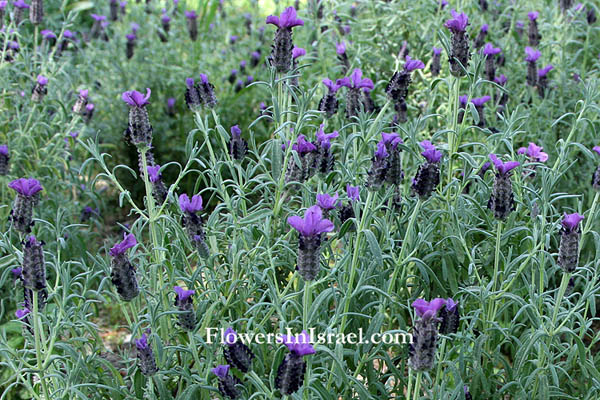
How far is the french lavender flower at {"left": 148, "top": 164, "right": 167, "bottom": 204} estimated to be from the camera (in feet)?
8.40

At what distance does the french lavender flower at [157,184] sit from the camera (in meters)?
2.56

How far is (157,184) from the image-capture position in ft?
8.53

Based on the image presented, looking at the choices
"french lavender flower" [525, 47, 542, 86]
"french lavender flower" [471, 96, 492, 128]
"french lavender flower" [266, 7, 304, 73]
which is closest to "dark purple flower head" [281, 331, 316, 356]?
"french lavender flower" [266, 7, 304, 73]

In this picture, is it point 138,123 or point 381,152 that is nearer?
point 381,152

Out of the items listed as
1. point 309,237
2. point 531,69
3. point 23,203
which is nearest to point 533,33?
point 531,69

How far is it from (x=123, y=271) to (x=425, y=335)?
0.88 meters

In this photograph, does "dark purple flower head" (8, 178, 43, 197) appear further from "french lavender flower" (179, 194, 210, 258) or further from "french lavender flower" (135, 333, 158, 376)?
"french lavender flower" (135, 333, 158, 376)

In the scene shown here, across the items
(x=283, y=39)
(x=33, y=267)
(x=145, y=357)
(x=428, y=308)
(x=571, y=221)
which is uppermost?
(x=283, y=39)

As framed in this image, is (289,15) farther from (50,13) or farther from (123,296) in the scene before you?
(50,13)

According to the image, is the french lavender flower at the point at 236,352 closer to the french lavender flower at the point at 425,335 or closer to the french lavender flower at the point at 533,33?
the french lavender flower at the point at 425,335

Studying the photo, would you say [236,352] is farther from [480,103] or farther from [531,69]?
[531,69]

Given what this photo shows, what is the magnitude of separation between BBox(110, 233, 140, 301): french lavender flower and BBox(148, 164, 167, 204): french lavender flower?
39cm

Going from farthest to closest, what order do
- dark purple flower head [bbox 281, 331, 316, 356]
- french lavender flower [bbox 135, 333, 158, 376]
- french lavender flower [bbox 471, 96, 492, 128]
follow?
french lavender flower [bbox 471, 96, 492, 128]
french lavender flower [bbox 135, 333, 158, 376]
dark purple flower head [bbox 281, 331, 316, 356]

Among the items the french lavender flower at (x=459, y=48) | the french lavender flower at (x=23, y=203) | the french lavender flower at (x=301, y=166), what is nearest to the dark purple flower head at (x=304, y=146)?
A: the french lavender flower at (x=301, y=166)
